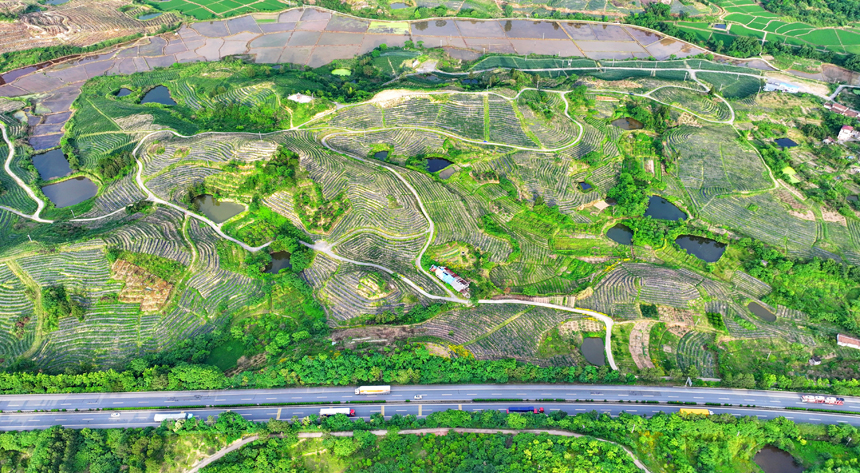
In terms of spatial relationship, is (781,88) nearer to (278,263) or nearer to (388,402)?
(278,263)

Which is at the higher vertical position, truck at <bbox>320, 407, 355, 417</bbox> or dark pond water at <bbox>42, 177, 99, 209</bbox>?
dark pond water at <bbox>42, 177, 99, 209</bbox>

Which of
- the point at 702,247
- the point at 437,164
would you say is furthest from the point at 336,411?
the point at 702,247

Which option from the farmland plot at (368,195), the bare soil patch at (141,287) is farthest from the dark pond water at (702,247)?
the bare soil patch at (141,287)

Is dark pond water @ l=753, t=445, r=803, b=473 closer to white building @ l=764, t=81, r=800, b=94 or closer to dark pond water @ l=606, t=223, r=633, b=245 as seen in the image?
dark pond water @ l=606, t=223, r=633, b=245

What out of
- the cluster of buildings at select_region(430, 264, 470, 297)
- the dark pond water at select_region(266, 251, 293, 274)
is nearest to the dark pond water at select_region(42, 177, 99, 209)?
the dark pond water at select_region(266, 251, 293, 274)

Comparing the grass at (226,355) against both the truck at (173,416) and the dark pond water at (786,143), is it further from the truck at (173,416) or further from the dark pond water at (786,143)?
the dark pond water at (786,143)

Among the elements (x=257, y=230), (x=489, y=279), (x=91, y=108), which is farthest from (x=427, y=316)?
(x=91, y=108)

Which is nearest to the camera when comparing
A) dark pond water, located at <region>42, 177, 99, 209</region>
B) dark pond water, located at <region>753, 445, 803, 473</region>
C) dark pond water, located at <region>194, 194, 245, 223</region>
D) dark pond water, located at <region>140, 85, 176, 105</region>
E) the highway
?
dark pond water, located at <region>753, 445, 803, 473</region>
